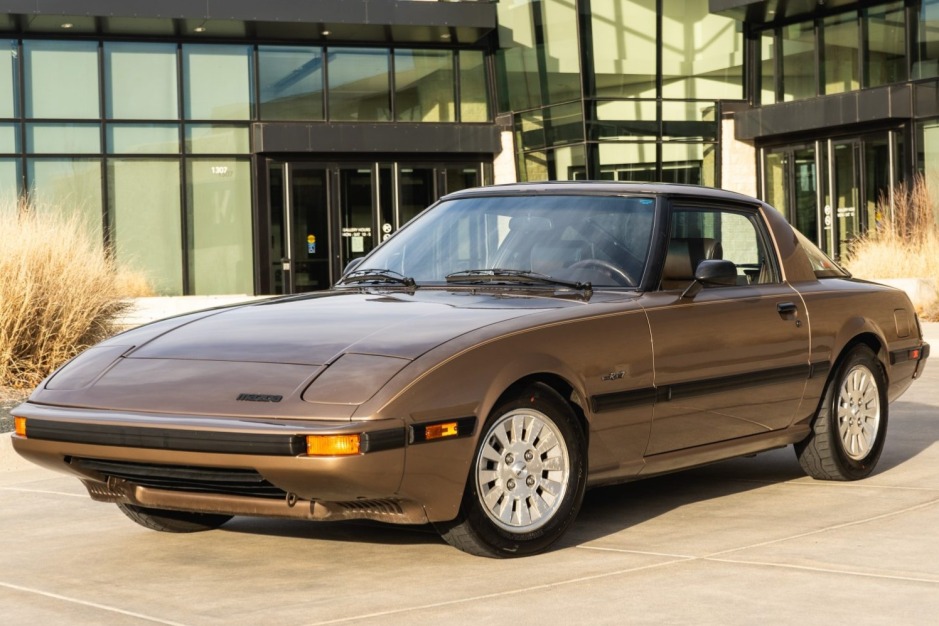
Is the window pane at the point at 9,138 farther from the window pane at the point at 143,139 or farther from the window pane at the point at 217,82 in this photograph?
the window pane at the point at 217,82

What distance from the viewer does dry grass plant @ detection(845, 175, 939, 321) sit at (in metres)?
21.5

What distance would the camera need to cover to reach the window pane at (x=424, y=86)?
3297 cm

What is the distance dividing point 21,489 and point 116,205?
23.7 metres

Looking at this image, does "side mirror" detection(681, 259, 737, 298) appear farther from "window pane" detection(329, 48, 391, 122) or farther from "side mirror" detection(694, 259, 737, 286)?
"window pane" detection(329, 48, 391, 122)

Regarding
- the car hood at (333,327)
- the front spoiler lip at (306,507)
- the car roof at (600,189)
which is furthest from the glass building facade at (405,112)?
the front spoiler lip at (306,507)

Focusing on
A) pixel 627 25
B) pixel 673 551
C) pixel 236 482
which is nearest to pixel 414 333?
pixel 236 482

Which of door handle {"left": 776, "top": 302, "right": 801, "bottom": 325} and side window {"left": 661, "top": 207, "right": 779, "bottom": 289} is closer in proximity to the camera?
side window {"left": 661, "top": 207, "right": 779, "bottom": 289}

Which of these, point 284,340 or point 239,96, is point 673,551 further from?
point 239,96

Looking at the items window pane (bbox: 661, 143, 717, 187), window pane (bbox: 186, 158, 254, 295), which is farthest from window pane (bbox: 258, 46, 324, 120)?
window pane (bbox: 661, 143, 717, 187)

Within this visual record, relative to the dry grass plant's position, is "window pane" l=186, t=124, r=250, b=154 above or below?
above

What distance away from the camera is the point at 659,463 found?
629cm

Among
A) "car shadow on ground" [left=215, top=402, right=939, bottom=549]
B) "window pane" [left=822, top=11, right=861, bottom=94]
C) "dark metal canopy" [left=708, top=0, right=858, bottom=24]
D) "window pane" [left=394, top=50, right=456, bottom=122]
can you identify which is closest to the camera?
"car shadow on ground" [left=215, top=402, right=939, bottom=549]

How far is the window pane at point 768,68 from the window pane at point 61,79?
15.0m

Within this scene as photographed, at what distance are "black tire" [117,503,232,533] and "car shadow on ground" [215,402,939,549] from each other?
11cm
